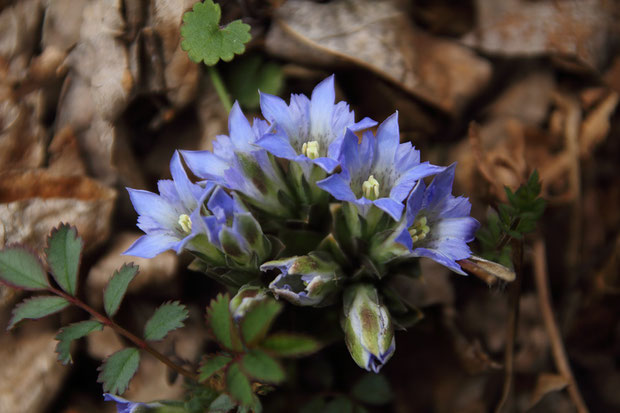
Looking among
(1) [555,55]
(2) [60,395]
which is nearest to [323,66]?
(1) [555,55]

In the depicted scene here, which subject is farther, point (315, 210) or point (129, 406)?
point (315, 210)

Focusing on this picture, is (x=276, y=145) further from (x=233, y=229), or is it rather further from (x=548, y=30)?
(x=548, y=30)

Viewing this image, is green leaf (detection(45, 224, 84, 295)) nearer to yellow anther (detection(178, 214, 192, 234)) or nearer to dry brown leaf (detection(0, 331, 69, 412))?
yellow anther (detection(178, 214, 192, 234))

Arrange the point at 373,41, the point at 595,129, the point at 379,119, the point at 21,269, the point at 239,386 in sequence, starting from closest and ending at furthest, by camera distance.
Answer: the point at 239,386 → the point at 21,269 → the point at 373,41 → the point at 379,119 → the point at 595,129

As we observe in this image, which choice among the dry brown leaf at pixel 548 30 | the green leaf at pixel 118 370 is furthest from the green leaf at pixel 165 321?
the dry brown leaf at pixel 548 30

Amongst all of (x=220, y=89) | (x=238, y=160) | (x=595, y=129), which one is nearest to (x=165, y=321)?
(x=238, y=160)

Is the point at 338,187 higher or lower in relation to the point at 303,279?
higher

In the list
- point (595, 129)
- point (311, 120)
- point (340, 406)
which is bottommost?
point (340, 406)

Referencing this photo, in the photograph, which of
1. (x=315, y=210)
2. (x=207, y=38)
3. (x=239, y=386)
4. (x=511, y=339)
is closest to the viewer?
(x=239, y=386)
